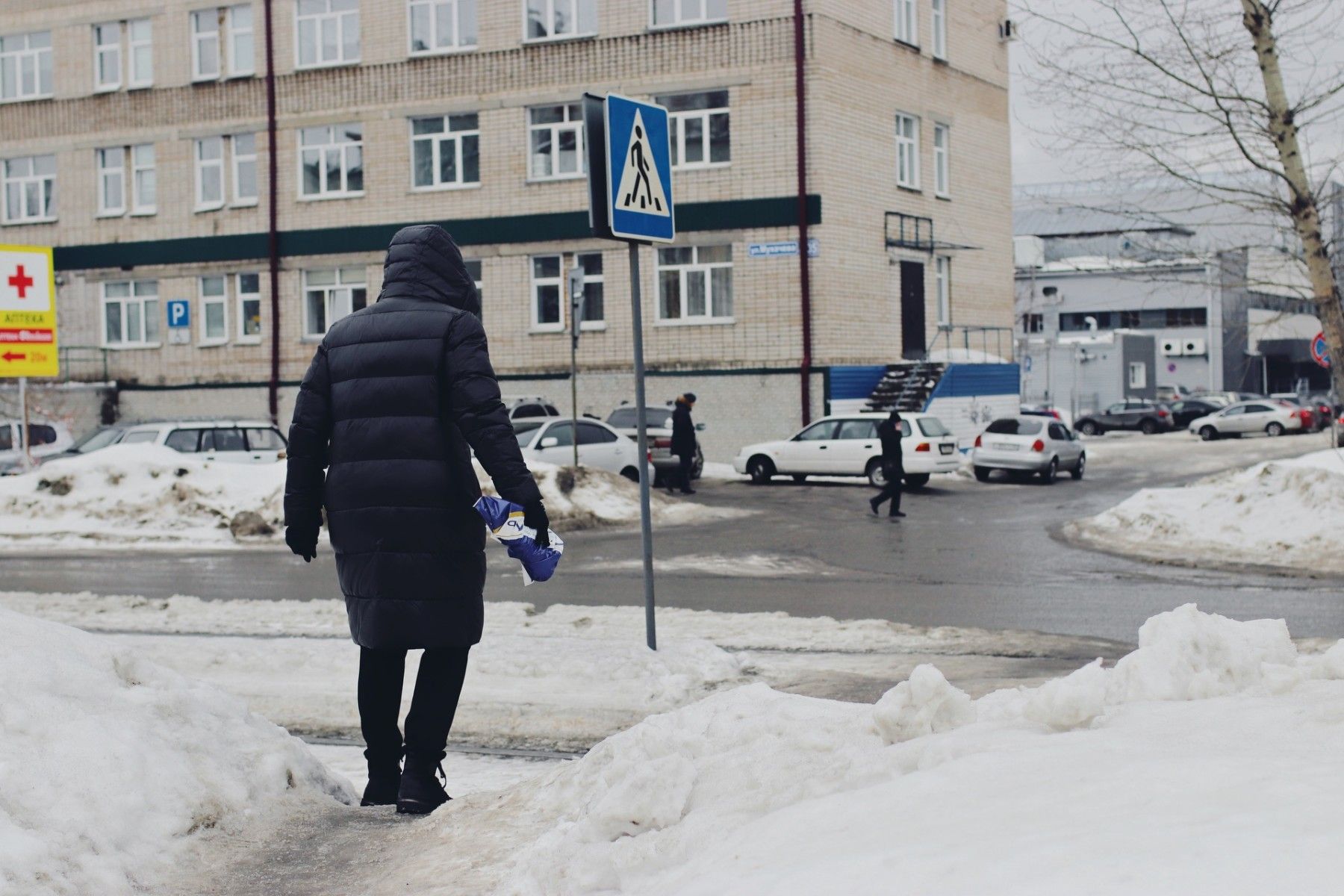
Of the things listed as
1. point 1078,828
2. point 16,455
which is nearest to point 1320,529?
point 1078,828

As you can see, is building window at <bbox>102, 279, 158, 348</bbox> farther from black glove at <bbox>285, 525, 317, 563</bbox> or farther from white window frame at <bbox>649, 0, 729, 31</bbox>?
black glove at <bbox>285, 525, 317, 563</bbox>

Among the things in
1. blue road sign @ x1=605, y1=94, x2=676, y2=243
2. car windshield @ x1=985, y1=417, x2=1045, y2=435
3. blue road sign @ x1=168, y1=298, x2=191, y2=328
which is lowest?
car windshield @ x1=985, y1=417, x2=1045, y2=435

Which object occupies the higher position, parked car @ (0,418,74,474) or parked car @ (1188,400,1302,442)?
parked car @ (0,418,74,474)

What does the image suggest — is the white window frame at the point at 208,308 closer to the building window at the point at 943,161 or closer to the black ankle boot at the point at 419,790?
the building window at the point at 943,161

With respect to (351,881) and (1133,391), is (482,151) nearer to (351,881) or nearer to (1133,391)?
(351,881)

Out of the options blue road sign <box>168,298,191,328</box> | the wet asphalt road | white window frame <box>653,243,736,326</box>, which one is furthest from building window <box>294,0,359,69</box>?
the wet asphalt road

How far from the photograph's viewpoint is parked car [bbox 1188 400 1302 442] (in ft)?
170

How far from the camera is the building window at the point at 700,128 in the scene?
33.5 meters

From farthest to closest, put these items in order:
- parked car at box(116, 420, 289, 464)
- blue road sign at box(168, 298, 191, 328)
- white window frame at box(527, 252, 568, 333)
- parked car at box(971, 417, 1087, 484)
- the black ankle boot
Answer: blue road sign at box(168, 298, 191, 328) → white window frame at box(527, 252, 568, 333) → parked car at box(971, 417, 1087, 484) → parked car at box(116, 420, 289, 464) → the black ankle boot

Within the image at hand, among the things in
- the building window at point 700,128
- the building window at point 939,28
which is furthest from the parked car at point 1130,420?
the building window at point 700,128

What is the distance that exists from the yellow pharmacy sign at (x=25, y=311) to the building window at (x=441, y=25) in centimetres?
1642

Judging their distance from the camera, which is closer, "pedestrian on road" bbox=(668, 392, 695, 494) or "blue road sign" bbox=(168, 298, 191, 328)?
"pedestrian on road" bbox=(668, 392, 695, 494)

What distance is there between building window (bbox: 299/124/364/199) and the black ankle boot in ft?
107

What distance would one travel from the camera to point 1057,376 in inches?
2965
